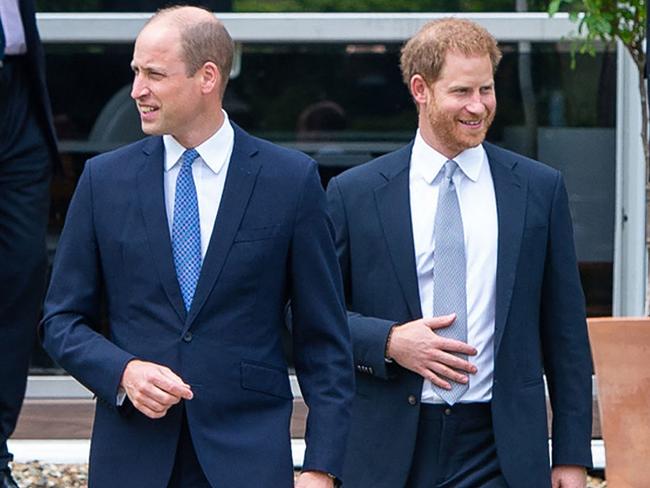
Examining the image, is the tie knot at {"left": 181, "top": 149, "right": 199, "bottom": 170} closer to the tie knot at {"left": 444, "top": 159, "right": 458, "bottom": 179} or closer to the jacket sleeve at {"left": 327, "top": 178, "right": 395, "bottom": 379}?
the jacket sleeve at {"left": 327, "top": 178, "right": 395, "bottom": 379}

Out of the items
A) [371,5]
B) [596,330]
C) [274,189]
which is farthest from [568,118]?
[274,189]

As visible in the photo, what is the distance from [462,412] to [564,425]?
0.97 ft

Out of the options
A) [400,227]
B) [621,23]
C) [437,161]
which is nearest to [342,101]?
[621,23]

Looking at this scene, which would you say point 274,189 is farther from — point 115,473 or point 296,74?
point 296,74

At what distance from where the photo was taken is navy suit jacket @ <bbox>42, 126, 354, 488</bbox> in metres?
3.89

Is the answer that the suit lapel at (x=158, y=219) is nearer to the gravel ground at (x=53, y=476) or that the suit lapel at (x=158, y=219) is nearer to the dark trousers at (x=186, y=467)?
the dark trousers at (x=186, y=467)

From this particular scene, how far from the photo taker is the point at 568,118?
24.9 ft

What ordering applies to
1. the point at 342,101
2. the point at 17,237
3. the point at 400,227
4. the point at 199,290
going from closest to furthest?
the point at 199,290
the point at 400,227
the point at 17,237
the point at 342,101

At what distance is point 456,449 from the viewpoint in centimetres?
443

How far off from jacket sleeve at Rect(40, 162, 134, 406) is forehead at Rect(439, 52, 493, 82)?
104 cm

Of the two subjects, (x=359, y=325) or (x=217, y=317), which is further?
(x=359, y=325)

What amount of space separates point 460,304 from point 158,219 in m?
0.90

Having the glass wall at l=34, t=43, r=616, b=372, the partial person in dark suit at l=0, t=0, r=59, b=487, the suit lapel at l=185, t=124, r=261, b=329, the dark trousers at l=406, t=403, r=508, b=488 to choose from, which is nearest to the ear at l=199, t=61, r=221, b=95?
the suit lapel at l=185, t=124, r=261, b=329

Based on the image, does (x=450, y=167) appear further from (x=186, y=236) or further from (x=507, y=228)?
(x=186, y=236)
